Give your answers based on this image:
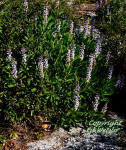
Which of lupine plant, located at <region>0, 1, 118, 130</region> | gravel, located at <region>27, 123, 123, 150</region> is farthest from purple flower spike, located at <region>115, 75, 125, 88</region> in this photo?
gravel, located at <region>27, 123, 123, 150</region>

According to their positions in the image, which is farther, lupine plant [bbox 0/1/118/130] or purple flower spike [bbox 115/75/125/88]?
purple flower spike [bbox 115/75/125/88]

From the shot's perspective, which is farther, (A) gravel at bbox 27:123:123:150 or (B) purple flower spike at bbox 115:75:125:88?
(B) purple flower spike at bbox 115:75:125:88

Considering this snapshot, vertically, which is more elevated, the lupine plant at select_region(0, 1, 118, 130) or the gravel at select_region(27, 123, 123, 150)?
the lupine plant at select_region(0, 1, 118, 130)

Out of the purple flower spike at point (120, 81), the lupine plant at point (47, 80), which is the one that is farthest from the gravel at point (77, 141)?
the purple flower spike at point (120, 81)

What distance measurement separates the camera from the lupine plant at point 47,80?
3732 mm

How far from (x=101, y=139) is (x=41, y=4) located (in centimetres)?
330

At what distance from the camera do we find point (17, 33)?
4.16m

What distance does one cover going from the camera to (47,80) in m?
3.63

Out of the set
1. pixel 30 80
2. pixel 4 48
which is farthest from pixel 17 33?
pixel 30 80

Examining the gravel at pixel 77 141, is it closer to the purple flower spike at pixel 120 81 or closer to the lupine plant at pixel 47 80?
A: the lupine plant at pixel 47 80

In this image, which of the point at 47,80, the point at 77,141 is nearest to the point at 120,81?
the point at 77,141

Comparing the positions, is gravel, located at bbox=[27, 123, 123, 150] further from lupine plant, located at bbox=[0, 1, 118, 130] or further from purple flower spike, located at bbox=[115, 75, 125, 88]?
purple flower spike, located at bbox=[115, 75, 125, 88]

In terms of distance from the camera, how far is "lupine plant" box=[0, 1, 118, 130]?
3732 mm

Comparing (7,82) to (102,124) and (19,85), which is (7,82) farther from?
(102,124)
